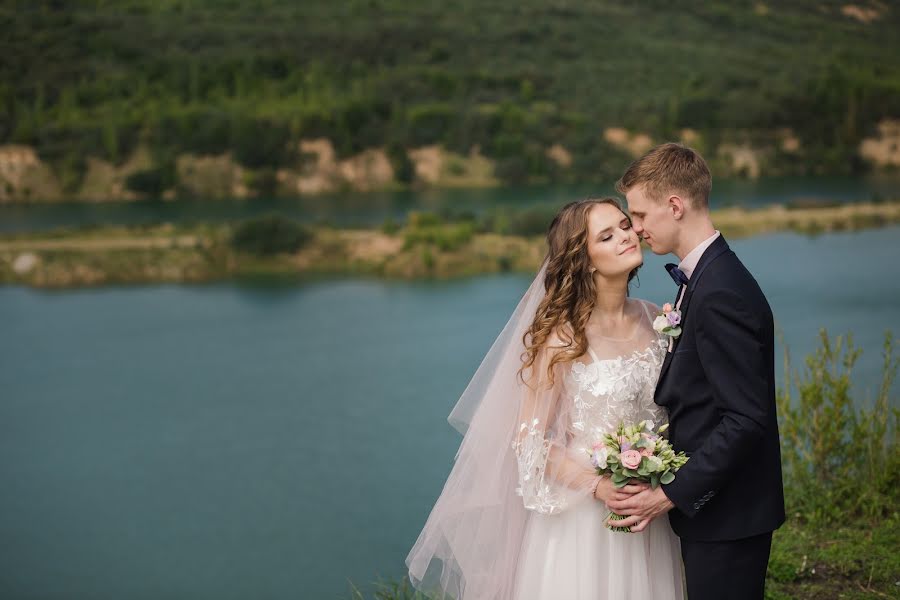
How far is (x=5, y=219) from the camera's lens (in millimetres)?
13523

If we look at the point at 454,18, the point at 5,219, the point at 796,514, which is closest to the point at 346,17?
the point at 454,18

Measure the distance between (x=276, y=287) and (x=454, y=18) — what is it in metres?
8.94

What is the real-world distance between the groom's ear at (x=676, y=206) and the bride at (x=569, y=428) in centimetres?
17

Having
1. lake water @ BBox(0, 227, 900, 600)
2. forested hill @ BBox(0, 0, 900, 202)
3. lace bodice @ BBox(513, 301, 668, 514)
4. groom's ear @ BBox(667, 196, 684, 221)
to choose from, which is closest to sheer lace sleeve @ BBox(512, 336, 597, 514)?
lace bodice @ BBox(513, 301, 668, 514)

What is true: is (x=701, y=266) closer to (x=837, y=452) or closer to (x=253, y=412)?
(x=837, y=452)

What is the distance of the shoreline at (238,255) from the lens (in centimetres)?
1215

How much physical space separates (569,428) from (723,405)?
45 cm

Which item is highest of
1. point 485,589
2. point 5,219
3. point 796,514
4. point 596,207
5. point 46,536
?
point 596,207

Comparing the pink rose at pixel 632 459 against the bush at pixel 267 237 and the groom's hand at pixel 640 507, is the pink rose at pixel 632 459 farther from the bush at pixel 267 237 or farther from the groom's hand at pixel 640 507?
the bush at pixel 267 237

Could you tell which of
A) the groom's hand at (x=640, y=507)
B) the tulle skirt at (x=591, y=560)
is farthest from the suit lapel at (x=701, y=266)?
the tulle skirt at (x=591, y=560)

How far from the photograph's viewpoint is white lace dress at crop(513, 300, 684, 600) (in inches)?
85.6

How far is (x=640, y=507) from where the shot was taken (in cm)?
198

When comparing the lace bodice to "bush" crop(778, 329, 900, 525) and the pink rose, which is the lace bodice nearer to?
the pink rose

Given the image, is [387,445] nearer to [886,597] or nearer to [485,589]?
[886,597]
